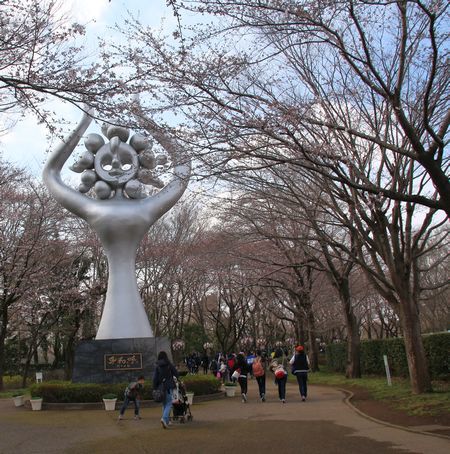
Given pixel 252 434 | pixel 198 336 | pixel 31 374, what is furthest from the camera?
pixel 198 336

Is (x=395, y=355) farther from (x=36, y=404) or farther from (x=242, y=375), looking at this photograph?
(x=36, y=404)

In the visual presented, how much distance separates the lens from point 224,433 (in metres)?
8.33

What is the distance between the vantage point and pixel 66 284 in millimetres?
25750

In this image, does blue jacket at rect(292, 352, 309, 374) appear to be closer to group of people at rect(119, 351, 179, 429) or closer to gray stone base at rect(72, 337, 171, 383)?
gray stone base at rect(72, 337, 171, 383)

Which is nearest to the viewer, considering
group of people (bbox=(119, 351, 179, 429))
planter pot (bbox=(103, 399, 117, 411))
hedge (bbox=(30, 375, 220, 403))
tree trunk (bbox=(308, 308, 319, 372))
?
group of people (bbox=(119, 351, 179, 429))

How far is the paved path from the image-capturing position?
705cm

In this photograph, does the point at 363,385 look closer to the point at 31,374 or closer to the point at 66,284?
the point at 66,284

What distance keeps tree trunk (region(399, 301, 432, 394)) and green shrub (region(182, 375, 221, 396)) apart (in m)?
5.59

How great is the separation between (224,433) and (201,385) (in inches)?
252

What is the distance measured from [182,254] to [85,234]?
494 cm

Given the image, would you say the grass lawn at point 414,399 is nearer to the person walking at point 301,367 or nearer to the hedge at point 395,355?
the hedge at point 395,355

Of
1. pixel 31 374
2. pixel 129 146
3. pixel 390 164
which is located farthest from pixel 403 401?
pixel 31 374

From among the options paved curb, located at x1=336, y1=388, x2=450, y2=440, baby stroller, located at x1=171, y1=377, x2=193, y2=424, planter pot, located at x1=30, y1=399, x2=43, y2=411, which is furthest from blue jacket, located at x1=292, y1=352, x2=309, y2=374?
planter pot, located at x1=30, y1=399, x2=43, y2=411

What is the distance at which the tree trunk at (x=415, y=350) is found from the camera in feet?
39.7
